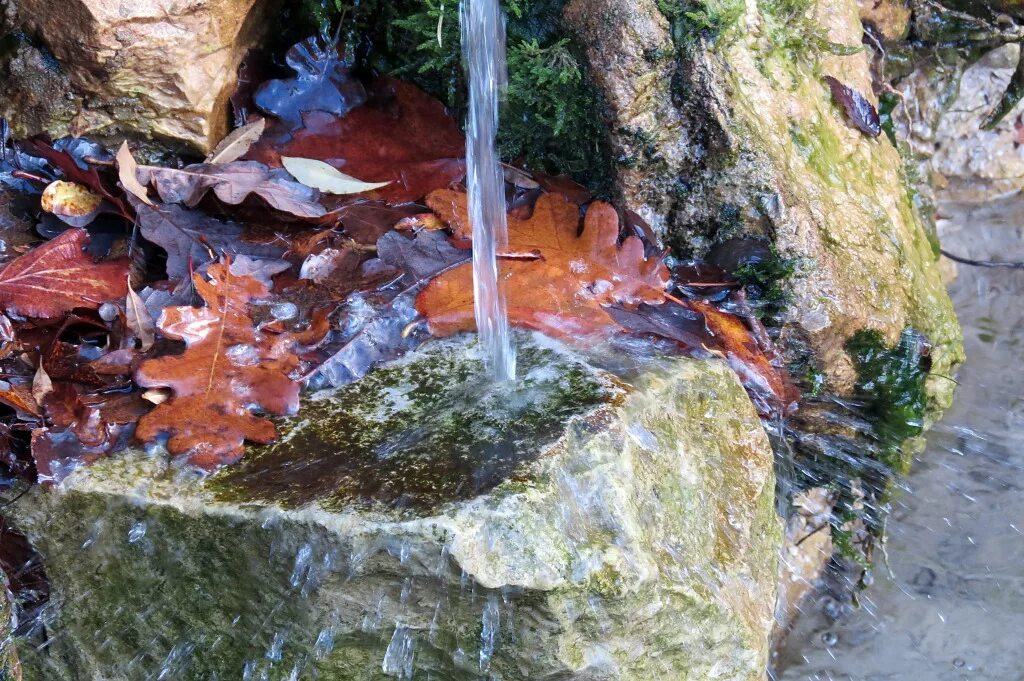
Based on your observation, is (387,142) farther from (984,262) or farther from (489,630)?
(984,262)

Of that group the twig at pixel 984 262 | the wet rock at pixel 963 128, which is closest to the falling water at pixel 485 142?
the wet rock at pixel 963 128

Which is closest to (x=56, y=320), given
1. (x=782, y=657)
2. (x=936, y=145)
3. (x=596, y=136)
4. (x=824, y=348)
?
(x=596, y=136)

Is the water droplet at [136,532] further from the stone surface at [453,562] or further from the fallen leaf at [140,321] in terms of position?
the fallen leaf at [140,321]

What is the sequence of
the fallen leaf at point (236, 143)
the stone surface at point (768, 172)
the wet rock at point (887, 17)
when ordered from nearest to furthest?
1. the stone surface at point (768, 172)
2. the fallen leaf at point (236, 143)
3. the wet rock at point (887, 17)

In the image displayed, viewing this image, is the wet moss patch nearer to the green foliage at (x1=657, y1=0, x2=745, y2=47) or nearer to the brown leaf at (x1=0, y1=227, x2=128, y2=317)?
the brown leaf at (x1=0, y1=227, x2=128, y2=317)

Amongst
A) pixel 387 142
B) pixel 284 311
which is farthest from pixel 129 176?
pixel 387 142

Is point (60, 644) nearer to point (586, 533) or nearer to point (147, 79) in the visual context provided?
point (586, 533)
